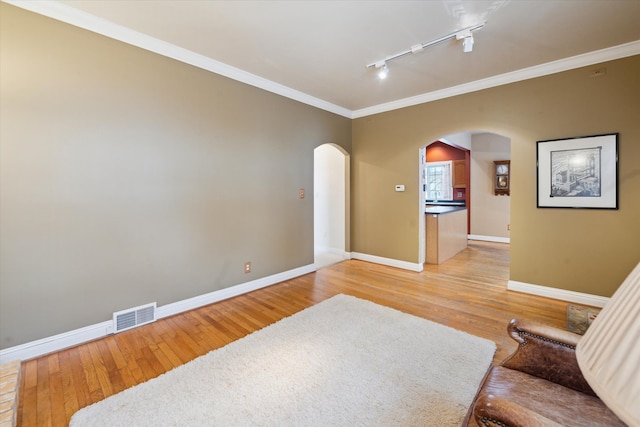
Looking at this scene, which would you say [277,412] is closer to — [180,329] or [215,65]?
[180,329]

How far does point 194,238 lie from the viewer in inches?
Answer: 123

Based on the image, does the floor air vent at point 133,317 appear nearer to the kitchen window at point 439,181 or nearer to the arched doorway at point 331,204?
the arched doorway at point 331,204

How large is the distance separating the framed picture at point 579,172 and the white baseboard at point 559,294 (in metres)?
1.04

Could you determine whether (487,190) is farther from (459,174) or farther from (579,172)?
(579,172)

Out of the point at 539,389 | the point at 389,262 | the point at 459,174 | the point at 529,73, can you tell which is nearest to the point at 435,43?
the point at 529,73

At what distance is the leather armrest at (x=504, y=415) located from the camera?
36.1 inches

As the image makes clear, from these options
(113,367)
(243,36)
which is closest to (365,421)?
(113,367)

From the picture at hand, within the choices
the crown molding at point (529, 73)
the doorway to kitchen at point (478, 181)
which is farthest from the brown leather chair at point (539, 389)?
the doorway to kitchen at point (478, 181)

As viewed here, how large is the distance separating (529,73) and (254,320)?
14.5ft

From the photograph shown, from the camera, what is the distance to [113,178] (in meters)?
2.55

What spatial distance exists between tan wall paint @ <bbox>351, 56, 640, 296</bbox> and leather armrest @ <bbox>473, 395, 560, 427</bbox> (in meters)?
3.25

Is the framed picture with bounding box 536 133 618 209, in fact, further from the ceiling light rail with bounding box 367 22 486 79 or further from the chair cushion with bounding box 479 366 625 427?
the chair cushion with bounding box 479 366 625 427

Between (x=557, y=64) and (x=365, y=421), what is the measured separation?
426 cm

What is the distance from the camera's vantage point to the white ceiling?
2.28m
